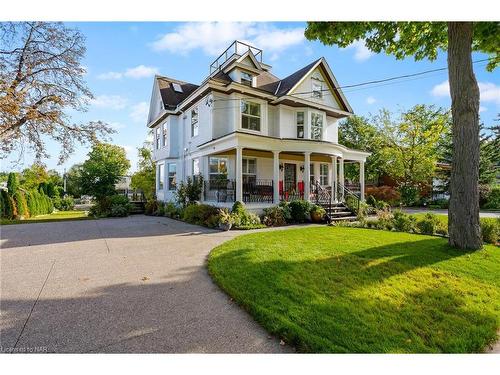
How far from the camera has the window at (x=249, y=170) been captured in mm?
13820

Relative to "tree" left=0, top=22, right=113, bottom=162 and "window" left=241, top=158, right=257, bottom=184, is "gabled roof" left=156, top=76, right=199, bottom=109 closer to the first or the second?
"window" left=241, top=158, right=257, bottom=184

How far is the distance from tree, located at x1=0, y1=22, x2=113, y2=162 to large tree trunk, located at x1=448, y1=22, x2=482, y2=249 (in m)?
8.66

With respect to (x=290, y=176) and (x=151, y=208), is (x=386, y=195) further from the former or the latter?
(x=151, y=208)

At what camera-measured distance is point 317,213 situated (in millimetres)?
11289

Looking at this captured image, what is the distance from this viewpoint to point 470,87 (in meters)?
5.78

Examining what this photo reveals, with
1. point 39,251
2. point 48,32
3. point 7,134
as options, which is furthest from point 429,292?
point 48,32

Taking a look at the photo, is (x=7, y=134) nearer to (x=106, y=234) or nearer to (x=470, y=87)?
(x=106, y=234)

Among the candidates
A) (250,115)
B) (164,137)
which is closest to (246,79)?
(250,115)

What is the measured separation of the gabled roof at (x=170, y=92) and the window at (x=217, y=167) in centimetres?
507

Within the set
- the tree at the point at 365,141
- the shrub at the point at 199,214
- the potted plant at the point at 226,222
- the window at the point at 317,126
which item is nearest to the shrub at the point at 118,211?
the shrub at the point at 199,214

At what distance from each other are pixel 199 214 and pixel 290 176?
6.41 metres

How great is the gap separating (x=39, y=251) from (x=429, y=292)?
827cm

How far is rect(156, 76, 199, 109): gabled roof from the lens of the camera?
16320mm

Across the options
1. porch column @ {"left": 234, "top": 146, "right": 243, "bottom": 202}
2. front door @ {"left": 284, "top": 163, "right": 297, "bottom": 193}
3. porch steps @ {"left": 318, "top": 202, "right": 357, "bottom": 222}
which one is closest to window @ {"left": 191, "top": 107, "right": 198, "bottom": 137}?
porch column @ {"left": 234, "top": 146, "right": 243, "bottom": 202}
